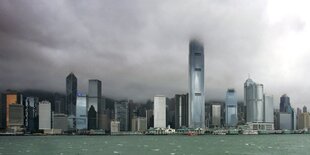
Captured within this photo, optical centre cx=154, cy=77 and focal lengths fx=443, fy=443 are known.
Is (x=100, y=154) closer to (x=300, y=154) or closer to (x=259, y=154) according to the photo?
(x=259, y=154)

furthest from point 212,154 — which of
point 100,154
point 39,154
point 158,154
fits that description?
point 39,154

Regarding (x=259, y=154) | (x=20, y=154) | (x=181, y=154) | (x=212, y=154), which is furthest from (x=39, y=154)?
(x=259, y=154)

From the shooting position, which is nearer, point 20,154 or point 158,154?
point 158,154

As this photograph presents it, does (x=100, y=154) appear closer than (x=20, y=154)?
Yes

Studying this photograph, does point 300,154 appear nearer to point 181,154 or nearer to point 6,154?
point 181,154

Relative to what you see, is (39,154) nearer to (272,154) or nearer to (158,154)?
(158,154)

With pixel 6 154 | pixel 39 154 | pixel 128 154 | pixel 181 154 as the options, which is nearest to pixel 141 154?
pixel 128 154
